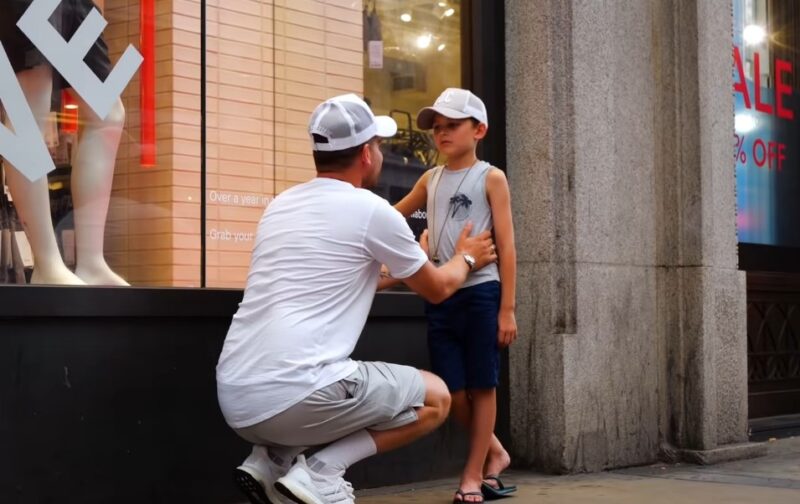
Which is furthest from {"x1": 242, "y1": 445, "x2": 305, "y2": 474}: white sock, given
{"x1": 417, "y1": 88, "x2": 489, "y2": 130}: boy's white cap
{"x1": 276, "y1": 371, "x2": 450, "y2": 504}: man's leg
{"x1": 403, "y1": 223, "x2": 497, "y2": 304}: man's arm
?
{"x1": 417, "y1": 88, "x2": 489, "y2": 130}: boy's white cap

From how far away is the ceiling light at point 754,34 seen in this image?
945cm

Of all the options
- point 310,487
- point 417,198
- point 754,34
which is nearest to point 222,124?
point 417,198

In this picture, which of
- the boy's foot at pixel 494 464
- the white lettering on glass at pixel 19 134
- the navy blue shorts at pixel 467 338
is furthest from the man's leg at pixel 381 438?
the white lettering on glass at pixel 19 134

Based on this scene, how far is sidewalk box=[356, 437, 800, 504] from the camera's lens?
5766 millimetres

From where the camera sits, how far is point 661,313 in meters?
7.37

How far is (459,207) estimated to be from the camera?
5.46m

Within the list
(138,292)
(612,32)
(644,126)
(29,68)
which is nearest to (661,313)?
(644,126)

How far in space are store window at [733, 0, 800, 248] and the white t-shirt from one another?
5.52 metres

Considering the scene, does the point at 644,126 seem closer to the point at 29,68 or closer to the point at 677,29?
the point at 677,29

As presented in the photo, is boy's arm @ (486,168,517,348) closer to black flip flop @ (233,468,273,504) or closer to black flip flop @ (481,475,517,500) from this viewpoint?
black flip flop @ (481,475,517,500)

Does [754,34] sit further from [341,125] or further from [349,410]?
[349,410]

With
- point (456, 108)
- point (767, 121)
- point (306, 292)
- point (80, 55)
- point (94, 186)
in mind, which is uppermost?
point (767, 121)

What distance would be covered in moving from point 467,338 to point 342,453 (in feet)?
4.01

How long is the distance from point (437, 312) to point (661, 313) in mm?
2376
